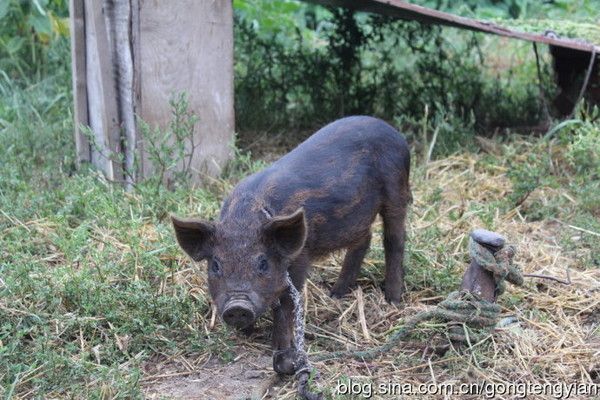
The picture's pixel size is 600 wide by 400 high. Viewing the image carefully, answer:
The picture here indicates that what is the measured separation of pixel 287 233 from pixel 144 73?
2251 mm

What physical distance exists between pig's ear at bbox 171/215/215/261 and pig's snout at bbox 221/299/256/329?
0.31 meters

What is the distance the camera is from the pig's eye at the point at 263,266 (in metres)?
3.80

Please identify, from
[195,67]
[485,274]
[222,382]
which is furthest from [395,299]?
[195,67]

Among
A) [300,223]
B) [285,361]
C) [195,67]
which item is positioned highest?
[300,223]

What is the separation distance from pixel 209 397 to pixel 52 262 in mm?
1482

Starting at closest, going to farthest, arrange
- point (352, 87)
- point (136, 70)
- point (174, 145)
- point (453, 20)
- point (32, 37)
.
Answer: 1. point (174, 145)
2. point (136, 70)
3. point (453, 20)
4. point (352, 87)
5. point (32, 37)

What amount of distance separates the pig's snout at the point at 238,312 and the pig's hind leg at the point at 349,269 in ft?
3.35

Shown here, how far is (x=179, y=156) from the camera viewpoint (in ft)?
17.8

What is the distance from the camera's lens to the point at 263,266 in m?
3.82

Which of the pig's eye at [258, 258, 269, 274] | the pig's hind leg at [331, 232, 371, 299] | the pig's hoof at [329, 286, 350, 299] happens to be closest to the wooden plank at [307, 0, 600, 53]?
the pig's hind leg at [331, 232, 371, 299]

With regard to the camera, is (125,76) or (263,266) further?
(125,76)

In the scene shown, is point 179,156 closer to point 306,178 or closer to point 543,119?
point 306,178

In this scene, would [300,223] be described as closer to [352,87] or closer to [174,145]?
[174,145]

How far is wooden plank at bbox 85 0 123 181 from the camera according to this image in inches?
224
